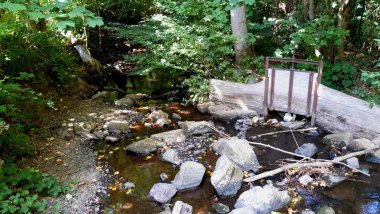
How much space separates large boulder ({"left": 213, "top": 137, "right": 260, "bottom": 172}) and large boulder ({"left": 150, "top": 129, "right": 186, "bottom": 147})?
938 millimetres

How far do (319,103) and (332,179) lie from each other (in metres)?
2.18

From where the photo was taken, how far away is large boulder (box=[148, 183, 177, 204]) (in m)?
4.41

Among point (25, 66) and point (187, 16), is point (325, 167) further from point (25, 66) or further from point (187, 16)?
point (25, 66)

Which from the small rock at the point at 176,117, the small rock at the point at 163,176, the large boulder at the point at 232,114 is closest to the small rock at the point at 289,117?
the large boulder at the point at 232,114

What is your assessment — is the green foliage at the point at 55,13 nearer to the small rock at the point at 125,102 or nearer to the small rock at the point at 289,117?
the small rock at the point at 289,117

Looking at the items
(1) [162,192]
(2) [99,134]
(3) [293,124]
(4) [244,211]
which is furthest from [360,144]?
(2) [99,134]

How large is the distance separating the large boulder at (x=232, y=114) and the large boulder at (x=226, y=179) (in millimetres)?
2554

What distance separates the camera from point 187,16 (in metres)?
8.60

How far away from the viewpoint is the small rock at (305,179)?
15.8 ft

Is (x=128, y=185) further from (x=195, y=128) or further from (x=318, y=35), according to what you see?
(x=318, y=35)

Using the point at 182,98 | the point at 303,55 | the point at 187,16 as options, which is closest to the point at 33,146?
the point at 182,98

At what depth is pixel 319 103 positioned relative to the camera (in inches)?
261

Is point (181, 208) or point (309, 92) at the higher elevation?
point (309, 92)

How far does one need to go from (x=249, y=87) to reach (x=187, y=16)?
2.70 m
